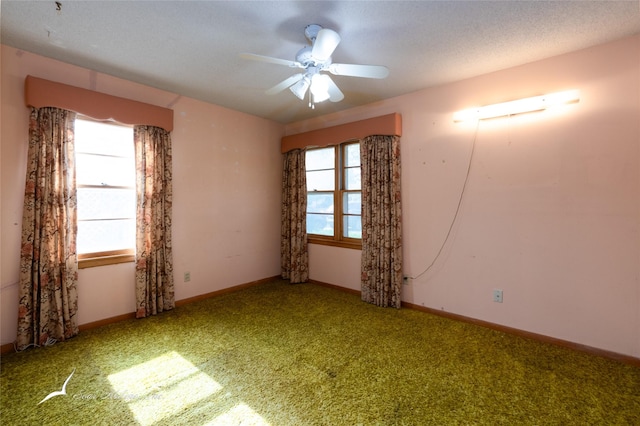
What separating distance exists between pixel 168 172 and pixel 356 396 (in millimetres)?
2982

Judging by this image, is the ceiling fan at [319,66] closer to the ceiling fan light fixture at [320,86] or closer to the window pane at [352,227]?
the ceiling fan light fixture at [320,86]

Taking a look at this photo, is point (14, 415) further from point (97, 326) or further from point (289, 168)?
point (289, 168)

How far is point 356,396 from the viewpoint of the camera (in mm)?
1889

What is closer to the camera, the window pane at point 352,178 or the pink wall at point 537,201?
the pink wall at point 537,201

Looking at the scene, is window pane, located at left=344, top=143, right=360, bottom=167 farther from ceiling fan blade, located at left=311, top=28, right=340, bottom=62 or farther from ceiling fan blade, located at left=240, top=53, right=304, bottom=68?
ceiling fan blade, located at left=311, top=28, right=340, bottom=62

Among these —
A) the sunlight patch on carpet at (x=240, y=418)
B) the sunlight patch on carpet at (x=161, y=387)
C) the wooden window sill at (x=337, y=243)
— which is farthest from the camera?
the wooden window sill at (x=337, y=243)

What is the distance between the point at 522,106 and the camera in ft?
8.80

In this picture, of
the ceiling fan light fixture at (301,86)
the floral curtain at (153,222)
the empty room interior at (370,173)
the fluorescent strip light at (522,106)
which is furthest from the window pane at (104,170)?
the fluorescent strip light at (522,106)

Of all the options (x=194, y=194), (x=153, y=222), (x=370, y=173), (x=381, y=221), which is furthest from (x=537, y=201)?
(x=153, y=222)

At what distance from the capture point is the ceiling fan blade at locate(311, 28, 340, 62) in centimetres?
178

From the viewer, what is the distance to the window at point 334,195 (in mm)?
4070

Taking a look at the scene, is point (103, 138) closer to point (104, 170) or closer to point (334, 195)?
point (104, 170)

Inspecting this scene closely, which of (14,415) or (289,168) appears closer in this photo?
(14,415)

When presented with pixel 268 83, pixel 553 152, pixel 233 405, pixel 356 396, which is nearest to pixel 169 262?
pixel 233 405
